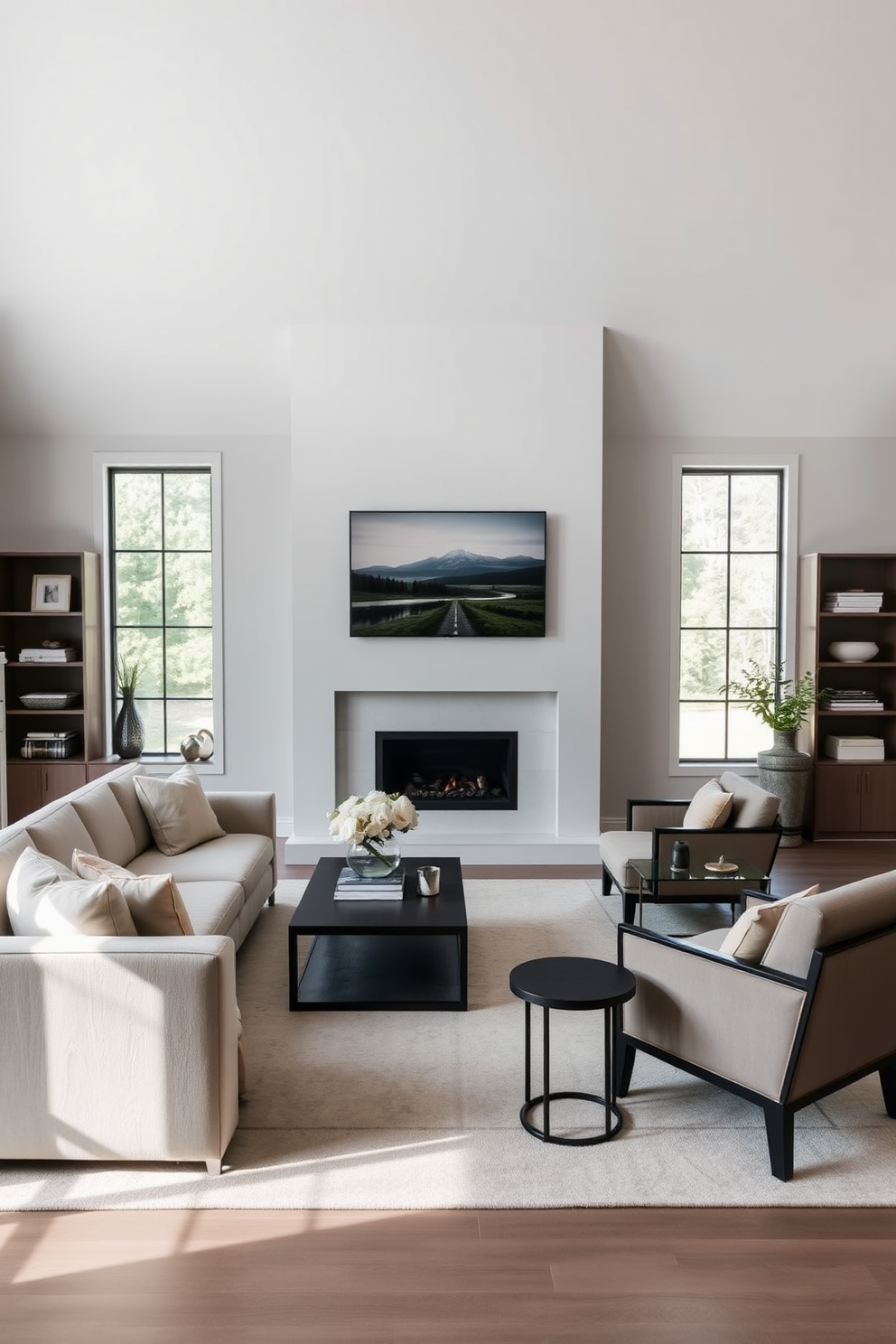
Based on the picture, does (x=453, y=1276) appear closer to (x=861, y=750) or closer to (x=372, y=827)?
(x=372, y=827)

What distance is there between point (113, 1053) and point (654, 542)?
17.8 ft

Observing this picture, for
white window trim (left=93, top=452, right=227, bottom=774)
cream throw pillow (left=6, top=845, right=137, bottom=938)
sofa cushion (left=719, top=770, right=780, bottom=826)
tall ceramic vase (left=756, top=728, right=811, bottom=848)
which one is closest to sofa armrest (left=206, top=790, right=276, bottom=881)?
white window trim (left=93, top=452, right=227, bottom=774)

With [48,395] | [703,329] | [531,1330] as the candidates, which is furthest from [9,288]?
[531,1330]

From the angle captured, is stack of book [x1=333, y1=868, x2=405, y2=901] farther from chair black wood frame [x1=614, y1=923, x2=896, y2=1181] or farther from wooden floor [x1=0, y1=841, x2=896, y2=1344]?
wooden floor [x1=0, y1=841, x2=896, y2=1344]

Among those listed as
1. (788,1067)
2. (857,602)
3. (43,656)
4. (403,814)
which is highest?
(857,602)

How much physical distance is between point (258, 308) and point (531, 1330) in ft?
18.2

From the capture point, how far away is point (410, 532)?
6473mm

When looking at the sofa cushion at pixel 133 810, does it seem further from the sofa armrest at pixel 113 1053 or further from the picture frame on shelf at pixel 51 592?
the picture frame on shelf at pixel 51 592

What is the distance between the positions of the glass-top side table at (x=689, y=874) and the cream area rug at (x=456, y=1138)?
0.73m

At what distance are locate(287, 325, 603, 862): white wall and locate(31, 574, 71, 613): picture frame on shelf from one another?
1831 mm

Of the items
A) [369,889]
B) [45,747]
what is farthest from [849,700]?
[45,747]

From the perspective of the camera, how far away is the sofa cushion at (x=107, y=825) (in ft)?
14.6

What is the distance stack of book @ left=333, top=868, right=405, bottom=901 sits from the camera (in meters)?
4.54

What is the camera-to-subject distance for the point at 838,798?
7.12 m
